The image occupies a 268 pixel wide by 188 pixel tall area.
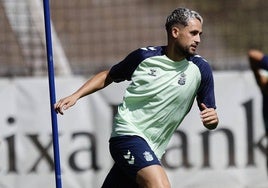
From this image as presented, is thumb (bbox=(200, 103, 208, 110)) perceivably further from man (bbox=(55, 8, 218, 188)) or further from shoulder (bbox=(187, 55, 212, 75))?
shoulder (bbox=(187, 55, 212, 75))

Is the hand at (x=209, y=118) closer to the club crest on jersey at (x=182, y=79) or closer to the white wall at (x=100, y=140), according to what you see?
the club crest on jersey at (x=182, y=79)

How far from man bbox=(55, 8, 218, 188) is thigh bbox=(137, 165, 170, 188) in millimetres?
127

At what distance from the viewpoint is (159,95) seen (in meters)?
7.73

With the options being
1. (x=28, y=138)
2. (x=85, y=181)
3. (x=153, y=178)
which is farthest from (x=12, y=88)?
(x=153, y=178)

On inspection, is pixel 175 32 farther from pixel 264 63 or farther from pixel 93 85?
pixel 264 63

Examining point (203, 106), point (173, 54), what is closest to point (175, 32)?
point (173, 54)

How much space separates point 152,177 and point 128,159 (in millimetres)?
345

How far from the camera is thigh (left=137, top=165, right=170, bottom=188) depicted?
7.34 metres

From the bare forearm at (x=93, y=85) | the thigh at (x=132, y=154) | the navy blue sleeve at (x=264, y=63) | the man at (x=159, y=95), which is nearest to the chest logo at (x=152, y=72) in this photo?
the man at (x=159, y=95)

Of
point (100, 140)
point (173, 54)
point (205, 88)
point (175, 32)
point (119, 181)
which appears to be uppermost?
point (175, 32)

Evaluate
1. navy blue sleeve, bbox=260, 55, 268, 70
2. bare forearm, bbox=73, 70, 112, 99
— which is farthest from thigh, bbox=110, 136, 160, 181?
navy blue sleeve, bbox=260, 55, 268, 70

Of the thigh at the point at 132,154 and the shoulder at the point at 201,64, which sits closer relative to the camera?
the thigh at the point at 132,154

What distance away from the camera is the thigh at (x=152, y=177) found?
7340 mm

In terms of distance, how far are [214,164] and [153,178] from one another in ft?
15.0
